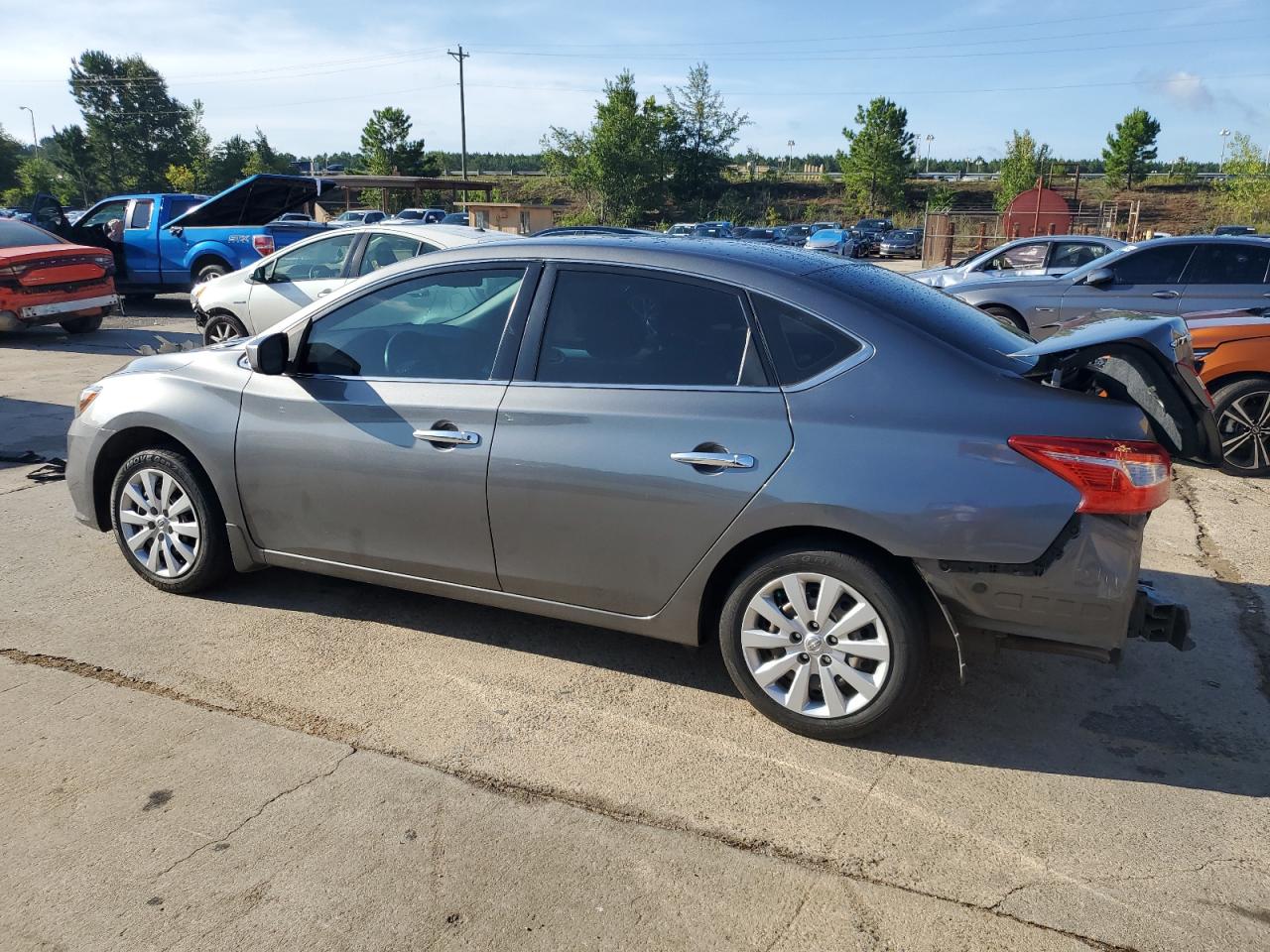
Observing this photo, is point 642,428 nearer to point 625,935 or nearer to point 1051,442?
point 1051,442

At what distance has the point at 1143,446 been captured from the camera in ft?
10.2

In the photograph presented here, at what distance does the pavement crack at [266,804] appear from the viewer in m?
2.84

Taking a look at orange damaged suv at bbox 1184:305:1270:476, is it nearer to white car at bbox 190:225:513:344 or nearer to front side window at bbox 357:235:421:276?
white car at bbox 190:225:513:344

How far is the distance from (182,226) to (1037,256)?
44.5 feet

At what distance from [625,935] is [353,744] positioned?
4.43 feet

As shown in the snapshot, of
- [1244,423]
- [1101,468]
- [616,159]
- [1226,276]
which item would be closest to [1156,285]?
[1226,276]

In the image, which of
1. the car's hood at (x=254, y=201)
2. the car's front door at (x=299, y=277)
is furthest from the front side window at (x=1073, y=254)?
the car's hood at (x=254, y=201)

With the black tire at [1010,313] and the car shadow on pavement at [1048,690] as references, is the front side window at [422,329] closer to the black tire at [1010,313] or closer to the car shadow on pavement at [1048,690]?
the car shadow on pavement at [1048,690]

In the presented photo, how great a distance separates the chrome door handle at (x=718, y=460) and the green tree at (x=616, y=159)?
6088 cm

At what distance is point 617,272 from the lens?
12.5ft

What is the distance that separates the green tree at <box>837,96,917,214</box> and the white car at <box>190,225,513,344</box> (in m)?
62.9

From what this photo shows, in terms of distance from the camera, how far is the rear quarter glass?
3.41 m

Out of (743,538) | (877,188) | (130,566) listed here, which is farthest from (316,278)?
(877,188)

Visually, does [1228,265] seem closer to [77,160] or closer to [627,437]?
[627,437]
